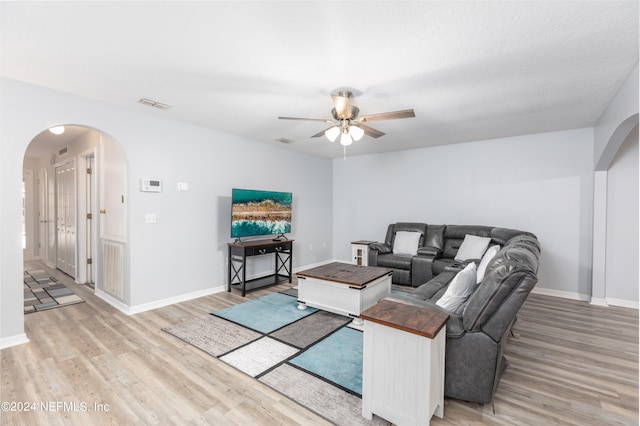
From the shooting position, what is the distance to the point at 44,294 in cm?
414

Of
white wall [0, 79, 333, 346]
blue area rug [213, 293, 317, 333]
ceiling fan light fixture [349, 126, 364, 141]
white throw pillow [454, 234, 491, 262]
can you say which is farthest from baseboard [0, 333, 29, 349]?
white throw pillow [454, 234, 491, 262]

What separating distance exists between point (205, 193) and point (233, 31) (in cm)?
275

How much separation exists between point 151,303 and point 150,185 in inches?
59.4

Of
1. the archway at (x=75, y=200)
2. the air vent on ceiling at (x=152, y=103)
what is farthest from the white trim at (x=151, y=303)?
the air vent on ceiling at (x=152, y=103)

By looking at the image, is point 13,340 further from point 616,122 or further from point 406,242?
point 616,122

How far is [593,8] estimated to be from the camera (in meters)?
1.67

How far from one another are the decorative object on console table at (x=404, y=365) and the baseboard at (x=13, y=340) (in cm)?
324

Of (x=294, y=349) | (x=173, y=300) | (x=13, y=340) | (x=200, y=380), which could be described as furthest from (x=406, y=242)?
(x=13, y=340)

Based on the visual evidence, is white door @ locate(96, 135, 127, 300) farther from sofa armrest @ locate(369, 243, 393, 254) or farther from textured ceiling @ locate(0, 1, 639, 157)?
sofa armrest @ locate(369, 243, 393, 254)

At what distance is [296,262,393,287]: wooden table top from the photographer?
334 centimetres

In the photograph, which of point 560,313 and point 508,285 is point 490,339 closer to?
point 508,285

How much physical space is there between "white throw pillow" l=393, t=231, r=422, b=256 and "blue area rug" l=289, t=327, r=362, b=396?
2.46 m

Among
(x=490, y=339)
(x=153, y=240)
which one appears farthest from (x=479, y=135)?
(x=153, y=240)

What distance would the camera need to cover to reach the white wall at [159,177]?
2.69 metres
